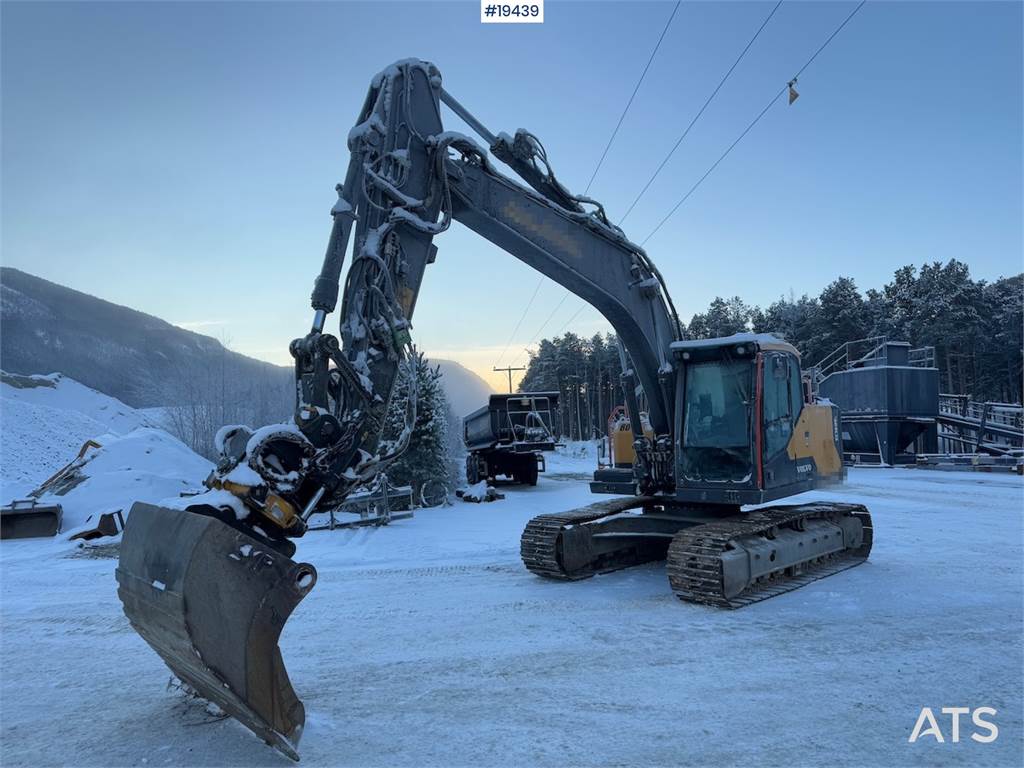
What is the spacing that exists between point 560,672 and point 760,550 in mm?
2989

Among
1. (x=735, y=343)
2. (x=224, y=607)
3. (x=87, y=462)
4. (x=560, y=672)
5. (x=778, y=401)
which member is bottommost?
(x=560, y=672)

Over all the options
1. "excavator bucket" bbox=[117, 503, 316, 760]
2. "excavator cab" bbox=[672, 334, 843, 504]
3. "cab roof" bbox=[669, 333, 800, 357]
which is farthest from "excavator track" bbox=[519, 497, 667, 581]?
"excavator bucket" bbox=[117, 503, 316, 760]

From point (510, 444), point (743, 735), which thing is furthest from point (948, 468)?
point (743, 735)

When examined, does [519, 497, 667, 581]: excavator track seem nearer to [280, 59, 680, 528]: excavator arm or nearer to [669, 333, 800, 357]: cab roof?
[280, 59, 680, 528]: excavator arm

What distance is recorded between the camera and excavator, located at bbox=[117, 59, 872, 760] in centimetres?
349

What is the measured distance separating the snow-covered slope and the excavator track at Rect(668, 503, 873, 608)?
36.6ft

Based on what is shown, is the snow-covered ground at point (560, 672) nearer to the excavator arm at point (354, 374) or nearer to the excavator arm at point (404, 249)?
the excavator arm at point (354, 374)

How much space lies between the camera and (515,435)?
2278cm

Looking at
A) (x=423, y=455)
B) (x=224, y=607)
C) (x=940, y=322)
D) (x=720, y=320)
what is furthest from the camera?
(x=720, y=320)

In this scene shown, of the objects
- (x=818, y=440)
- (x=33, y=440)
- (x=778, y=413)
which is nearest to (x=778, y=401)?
(x=778, y=413)

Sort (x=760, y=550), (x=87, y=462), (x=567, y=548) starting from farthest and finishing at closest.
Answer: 1. (x=87, y=462)
2. (x=567, y=548)
3. (x=760, y=550)

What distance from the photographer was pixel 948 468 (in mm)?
24031

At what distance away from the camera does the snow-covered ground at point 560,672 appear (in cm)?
367

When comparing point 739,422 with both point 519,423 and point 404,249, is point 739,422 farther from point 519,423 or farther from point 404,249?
point 519,423
